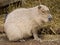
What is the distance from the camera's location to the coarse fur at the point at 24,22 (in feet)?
20.1

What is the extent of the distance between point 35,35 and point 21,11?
665mm

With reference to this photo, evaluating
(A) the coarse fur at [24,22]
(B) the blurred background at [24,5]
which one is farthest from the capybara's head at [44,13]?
(B) the blurred background at [24,5]

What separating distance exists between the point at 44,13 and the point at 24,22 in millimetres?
517

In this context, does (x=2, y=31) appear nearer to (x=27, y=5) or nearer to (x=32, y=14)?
(x=32, y=14)

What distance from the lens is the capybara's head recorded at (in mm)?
6045

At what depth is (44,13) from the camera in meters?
6.12

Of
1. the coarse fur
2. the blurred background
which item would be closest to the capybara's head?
the coarse fur

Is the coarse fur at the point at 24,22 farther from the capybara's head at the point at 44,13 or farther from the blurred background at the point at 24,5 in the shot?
the blurred background at the point at 24,5

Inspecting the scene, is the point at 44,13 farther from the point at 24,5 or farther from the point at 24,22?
the point at 24,5

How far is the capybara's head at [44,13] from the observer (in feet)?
19.8

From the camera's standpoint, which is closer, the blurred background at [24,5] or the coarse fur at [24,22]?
the coarse fur at [24,22]

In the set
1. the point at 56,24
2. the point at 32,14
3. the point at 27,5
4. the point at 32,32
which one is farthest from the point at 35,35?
the point at 27,5

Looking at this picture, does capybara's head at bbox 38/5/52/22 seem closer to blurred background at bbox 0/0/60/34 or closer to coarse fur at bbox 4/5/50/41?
coarse fur at bbox 4/5/50/41

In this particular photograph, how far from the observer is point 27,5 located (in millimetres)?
9469
